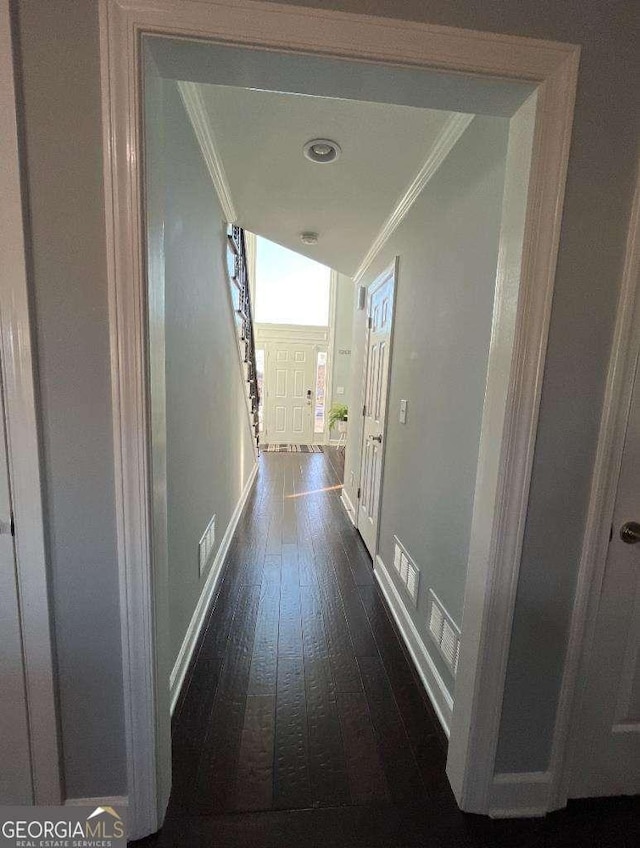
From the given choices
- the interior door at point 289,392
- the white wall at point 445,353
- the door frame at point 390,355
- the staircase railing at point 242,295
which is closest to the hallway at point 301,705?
the white wall at point 445,353

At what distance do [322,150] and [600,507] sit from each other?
5.90 feet

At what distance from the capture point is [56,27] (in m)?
0.77

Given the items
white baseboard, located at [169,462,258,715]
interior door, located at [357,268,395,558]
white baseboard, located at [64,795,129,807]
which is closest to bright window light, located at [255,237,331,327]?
interior door, located at [357,268,395,558]

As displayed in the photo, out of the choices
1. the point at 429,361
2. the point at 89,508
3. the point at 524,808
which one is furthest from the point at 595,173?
the point at 524,808

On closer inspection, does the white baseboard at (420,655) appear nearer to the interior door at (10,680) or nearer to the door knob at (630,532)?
the door knob at (630,532)

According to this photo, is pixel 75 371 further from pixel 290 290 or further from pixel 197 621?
pixel 290 290

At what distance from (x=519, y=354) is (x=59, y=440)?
1194 mm

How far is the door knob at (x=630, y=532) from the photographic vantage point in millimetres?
1025

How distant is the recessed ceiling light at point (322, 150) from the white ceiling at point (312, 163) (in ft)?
0.09

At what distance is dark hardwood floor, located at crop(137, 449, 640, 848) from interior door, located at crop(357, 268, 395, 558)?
66 centimetres

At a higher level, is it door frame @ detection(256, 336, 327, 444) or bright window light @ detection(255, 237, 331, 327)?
bright window light @ detection(255, 237, 331, 327)

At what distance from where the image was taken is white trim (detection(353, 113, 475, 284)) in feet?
4.71

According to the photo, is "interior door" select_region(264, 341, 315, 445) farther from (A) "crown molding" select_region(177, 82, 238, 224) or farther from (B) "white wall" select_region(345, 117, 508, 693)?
(B) "white wall" select_region(345, 117, 508, 693)

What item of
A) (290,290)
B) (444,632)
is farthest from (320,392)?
(444,632)
